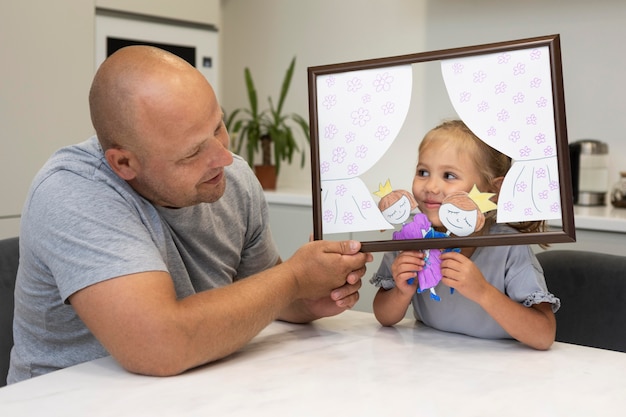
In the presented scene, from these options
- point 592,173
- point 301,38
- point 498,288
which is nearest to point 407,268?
point 498,288

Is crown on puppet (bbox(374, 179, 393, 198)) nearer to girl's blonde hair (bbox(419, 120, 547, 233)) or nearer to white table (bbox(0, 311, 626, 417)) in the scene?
girl's blonde hair (bbox(419, 120, 547, 233))

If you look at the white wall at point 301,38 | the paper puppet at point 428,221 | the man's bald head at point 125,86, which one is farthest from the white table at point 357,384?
the white wall at point 301,38

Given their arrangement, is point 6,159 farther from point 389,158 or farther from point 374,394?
point 374,394

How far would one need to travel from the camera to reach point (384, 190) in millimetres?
1320

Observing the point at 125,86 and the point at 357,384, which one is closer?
the point at 357,384

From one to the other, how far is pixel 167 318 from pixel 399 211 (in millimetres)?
422

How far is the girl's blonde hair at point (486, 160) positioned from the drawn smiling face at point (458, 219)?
0.03 m

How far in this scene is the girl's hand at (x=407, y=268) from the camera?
4.27 feet

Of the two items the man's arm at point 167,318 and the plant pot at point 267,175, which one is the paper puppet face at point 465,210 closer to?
the man's arm at point 167,318

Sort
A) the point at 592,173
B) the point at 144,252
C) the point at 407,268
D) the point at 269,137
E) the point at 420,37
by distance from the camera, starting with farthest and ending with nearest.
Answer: the point at 269,137, the point at 420,37, the point at 592,173, the point at 407,268, the point at 144,252

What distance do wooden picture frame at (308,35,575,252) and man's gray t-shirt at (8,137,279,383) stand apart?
0.84 ft

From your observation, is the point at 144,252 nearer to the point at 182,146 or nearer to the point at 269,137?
the point at 182,146

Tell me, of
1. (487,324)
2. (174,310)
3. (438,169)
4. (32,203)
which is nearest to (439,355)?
(487,324)

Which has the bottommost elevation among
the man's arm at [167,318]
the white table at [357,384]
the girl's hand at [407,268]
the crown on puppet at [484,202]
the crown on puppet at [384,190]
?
the white table at [357,384]
